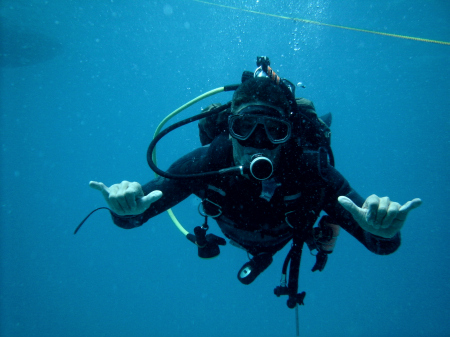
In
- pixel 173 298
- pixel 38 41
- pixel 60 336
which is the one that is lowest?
pixel 60 336

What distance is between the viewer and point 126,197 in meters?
1.97

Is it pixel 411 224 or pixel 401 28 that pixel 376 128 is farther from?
pixel 411 224

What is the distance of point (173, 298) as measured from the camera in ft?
86.6

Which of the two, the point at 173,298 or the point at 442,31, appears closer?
the point at 442,31

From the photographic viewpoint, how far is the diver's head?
→ 244 cm

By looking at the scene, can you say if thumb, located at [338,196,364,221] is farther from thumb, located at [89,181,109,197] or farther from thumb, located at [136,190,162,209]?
thumb, located at [89,181,109,197]

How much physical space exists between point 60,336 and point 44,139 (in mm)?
33432

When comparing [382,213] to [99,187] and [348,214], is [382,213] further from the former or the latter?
[99,187]

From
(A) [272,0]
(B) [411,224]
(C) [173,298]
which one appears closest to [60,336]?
(C) [173,298]

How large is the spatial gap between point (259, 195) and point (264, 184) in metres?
0.15

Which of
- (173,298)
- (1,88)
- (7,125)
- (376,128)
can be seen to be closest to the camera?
(1,88)

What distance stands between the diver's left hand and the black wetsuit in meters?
0.70

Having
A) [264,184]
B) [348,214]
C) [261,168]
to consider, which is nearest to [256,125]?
[261,168]

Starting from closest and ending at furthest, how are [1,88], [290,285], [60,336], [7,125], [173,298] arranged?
[290,285] < [60,336] < [1,88] < [173,298] < [7,125]
